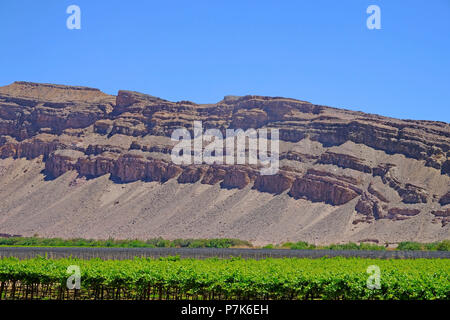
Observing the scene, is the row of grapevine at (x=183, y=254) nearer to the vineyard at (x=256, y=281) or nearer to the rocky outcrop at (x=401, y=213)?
the vineyard at (x=256, y=281)

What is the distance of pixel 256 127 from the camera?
488 ft

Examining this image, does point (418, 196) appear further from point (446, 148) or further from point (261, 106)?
point (261, 106)

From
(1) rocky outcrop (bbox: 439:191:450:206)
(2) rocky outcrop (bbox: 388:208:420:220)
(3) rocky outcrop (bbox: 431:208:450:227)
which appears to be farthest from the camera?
(1) rocky outcrop (bbox: 439:191:450:206)

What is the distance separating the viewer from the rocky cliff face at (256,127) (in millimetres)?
118500

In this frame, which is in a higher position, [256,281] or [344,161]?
[344,161]

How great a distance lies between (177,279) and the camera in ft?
108

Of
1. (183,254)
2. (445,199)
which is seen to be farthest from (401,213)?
(183,254)

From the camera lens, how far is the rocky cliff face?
11850 centimetres

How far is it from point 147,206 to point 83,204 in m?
13.8

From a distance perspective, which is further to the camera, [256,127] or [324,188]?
[256,127]

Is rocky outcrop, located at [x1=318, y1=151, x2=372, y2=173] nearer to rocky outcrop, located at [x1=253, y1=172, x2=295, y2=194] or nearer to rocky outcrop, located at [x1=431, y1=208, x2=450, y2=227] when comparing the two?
rocky outcrop, located at [x1=253, y1=172, x2=295, y2=194]

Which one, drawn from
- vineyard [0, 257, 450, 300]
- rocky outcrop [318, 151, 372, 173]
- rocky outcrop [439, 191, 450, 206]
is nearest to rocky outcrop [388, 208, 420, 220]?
rocky outcrop [439, 191, 450, 206]

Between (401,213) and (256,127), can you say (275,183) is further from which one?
(401,213)
